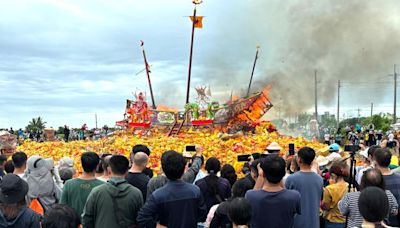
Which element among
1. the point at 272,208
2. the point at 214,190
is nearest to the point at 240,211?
the point at 272,208

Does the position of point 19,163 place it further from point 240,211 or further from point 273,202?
point 273,202

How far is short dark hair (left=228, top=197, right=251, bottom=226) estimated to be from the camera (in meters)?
3.91

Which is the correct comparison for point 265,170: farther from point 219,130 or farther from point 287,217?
point 219,130

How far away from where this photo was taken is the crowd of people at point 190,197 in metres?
3.88

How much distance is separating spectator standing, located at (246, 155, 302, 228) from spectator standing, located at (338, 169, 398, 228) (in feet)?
2.60

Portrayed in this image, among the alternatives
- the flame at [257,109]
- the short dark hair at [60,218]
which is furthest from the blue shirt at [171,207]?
the flame at [257,109]

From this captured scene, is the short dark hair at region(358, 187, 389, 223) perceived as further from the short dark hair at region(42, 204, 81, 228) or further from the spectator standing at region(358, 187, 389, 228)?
the short dark hair at region(42, 204, 81, 228)

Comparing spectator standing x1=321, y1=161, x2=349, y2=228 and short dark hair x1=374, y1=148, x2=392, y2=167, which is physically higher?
short dark hair x1=374, y1=148, x2=392, y2=167

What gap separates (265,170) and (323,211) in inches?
82.6

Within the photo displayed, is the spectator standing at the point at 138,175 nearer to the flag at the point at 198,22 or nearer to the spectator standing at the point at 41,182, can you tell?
the spectator standing at the point at 41,182

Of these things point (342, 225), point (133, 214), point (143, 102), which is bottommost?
point (342, 225)

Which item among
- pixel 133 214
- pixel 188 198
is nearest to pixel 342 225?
pixel 188 198

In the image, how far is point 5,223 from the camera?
12.5 ft

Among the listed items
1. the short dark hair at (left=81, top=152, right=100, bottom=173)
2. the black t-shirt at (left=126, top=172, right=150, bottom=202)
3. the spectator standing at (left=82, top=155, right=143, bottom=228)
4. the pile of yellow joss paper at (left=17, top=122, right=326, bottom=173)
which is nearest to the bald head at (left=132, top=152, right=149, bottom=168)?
the black t-shirt at (left=126, top=172, right=150, bottom=202)
